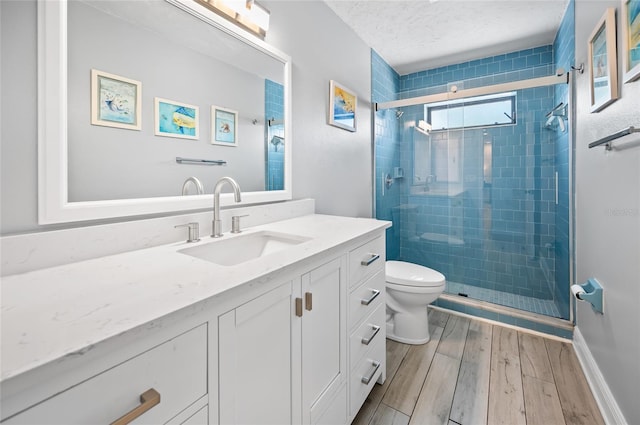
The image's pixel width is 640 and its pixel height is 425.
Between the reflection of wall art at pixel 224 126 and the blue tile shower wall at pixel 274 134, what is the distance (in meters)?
0.23

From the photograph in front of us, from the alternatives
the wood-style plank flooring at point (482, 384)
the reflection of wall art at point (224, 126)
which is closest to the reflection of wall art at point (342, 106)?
the reflection of wall art at point (224, 126)

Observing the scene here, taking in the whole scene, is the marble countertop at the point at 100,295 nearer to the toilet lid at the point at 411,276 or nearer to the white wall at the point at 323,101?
the white wall at the point at 323,101

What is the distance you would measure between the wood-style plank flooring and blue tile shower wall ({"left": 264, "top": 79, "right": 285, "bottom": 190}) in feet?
4.15

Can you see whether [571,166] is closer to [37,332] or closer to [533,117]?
[533,117]

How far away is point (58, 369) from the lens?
0.43m

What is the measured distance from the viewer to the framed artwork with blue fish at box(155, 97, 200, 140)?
1.12 m

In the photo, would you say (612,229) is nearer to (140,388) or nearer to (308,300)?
(308,300)

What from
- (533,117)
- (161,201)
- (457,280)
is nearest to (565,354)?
(457,280)

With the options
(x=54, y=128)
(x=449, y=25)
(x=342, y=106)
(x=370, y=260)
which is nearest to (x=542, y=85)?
(x=449, y=25)

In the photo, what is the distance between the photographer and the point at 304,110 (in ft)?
6.20

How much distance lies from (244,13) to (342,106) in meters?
Answer: 1.03

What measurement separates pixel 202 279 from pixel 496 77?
9.58ft

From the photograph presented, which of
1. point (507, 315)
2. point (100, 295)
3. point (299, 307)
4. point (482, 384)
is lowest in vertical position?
point (482, 384)

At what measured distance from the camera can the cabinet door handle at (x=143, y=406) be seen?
0.50m
